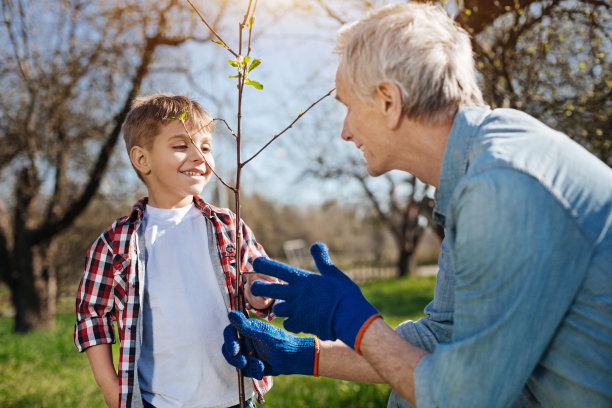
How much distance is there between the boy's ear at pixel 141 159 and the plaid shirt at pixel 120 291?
161mm

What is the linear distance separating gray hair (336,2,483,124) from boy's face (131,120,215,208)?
768 millimetres

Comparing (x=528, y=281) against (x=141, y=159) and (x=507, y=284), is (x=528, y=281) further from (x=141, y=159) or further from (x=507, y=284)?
(x=141, y=159)

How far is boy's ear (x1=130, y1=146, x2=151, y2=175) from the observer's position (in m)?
2.05

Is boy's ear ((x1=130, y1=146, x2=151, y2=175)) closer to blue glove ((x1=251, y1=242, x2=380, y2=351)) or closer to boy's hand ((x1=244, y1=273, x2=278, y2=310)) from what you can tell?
boy's hand ((x1=244, y1=273, x2=278, y2=310))

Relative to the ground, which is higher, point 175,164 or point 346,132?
point 346,132

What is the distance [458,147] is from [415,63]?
26 cm

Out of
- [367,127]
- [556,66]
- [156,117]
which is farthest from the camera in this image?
[556,66]

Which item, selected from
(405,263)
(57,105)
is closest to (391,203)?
(405,263)

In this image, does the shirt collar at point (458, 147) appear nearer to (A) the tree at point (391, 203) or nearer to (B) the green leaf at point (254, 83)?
(B) the green leaf at point (254, 83)

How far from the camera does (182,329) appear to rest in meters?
1.84

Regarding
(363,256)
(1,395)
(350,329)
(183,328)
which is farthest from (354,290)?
(363,256)

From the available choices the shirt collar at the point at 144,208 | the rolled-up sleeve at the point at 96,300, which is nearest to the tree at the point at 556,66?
the shirt collar at the point at 144,208

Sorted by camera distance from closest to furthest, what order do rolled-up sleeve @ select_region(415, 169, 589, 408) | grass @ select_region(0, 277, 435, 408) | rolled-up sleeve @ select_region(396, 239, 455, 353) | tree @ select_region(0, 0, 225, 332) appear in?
rolled-up sleeve @ select_region(415, 169, 589, 408)
rolled-up sleeve @ select_region(396, 239, 455, 353)
grass @ select_region(0, 277, 435, 408)
tree @ select_region(0, 0, 225, 332)

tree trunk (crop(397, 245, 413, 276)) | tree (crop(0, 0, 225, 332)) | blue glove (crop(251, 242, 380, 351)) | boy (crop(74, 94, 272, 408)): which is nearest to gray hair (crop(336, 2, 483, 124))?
blue glove (crop(251, 242, 380, 351))
